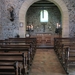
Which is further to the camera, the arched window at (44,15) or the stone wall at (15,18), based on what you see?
the arched window at (44,15)

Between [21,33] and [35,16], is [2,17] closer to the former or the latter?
[21,33]

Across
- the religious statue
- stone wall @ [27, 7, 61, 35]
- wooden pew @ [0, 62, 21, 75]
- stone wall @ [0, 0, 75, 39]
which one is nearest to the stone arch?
stone wall @ [0, 0, 75, 39]

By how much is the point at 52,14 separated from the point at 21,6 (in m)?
5.04

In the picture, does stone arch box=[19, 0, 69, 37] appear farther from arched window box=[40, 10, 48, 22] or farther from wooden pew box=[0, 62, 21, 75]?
wooden pew box=[0, 62, 21, 75]

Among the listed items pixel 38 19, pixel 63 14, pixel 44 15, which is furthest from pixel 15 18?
pixel 44 15

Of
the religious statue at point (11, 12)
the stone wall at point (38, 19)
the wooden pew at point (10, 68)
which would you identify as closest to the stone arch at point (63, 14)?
the religious statue at point (11, 12)

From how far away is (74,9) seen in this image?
1042 cm

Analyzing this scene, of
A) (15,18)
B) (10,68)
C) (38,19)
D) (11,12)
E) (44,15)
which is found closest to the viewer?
(10,68)

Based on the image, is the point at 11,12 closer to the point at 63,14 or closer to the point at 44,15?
the point at 63,14

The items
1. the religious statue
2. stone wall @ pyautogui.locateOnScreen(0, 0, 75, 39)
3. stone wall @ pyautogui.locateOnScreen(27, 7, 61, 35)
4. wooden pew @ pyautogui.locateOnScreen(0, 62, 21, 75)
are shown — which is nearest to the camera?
wooden pew @ pyautogui.locateOnScreen(0, 62, 21, 75)

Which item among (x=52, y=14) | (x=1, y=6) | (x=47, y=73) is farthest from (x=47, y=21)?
(x=47, y=73)

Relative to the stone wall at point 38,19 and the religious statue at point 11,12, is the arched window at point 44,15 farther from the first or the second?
the religious statue at point 11,12

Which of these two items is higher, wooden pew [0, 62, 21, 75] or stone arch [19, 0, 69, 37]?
stone arch [19, 0, 69, 37]

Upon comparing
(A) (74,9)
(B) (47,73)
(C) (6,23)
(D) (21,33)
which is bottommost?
(B) (47,73)
